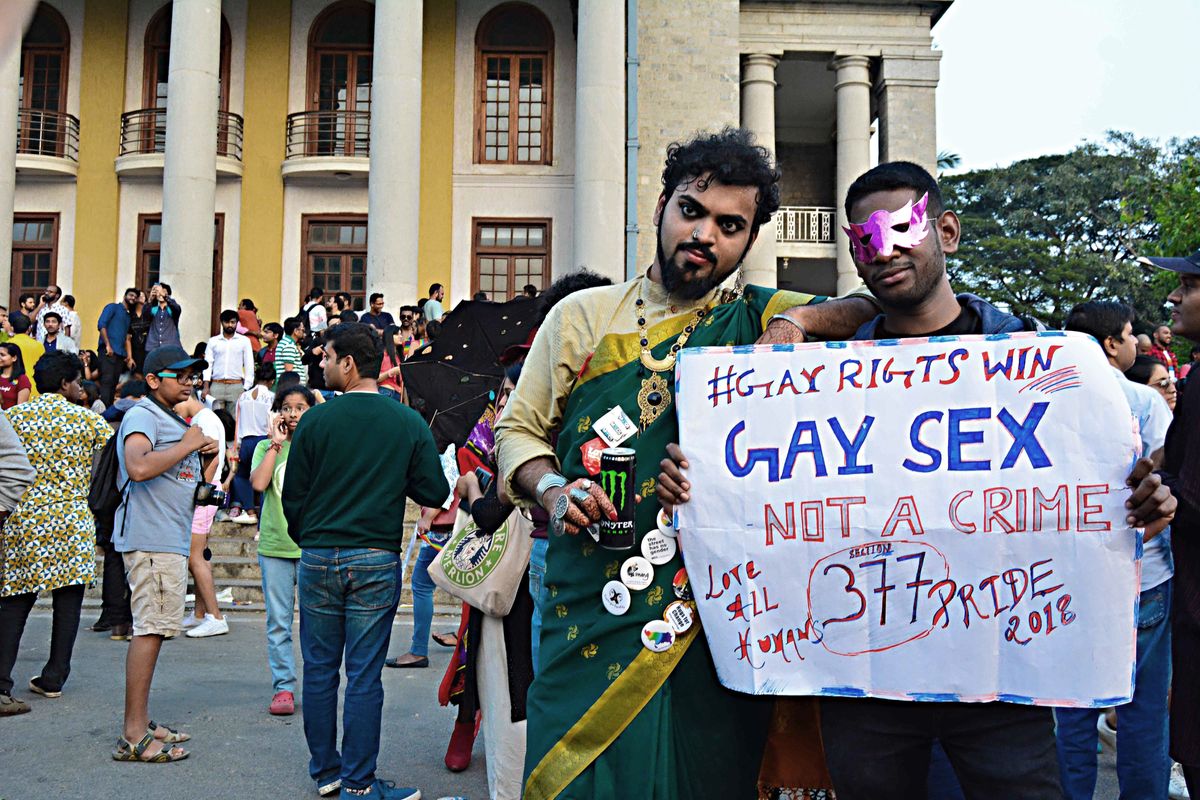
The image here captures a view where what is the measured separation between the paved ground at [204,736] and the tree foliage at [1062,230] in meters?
43.9

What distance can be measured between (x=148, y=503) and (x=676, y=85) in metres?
22.7

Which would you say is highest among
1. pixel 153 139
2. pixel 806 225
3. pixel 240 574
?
pixel 153 139

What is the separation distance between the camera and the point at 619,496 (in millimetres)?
2771

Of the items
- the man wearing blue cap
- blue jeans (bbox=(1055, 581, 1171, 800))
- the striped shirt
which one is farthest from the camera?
the striped shirt

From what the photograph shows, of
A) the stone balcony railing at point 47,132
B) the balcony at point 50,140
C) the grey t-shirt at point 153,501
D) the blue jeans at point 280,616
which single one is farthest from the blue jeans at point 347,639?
the stone balcony railing at point 47,132

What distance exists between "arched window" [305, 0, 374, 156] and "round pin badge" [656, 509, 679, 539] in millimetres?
25258

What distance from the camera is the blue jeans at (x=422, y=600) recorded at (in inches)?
324

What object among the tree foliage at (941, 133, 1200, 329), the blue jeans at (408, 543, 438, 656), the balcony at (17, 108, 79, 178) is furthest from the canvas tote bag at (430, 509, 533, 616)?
the tree foliage at (941, 133, 1200, 329)

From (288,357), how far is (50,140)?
1405cm

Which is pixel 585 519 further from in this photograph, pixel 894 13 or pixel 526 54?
pixel 894 13

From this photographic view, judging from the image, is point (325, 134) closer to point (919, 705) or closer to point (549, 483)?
point (549, 483)

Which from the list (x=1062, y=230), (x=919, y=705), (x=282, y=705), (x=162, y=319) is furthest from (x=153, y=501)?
(x=1062, y=230)

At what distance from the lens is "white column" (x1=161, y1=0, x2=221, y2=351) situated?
22.9 meters

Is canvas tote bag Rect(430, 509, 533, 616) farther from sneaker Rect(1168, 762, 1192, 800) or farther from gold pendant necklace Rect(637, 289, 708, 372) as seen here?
sneaker Rect(1168, 762, 1192, 800)
